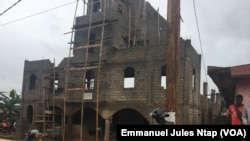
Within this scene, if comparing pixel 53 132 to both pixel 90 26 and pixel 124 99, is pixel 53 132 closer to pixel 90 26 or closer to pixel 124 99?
pixel 124 99

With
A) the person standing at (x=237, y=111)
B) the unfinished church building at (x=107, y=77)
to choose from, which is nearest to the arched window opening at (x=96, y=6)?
the unfinished church building at (x=107, y=77)

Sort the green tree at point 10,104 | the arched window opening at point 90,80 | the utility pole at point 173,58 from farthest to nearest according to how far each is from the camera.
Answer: the green tree at point 10,104, the arched window opening at point 90,80, the utility pole at point 173,58

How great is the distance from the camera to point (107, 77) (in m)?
23.6

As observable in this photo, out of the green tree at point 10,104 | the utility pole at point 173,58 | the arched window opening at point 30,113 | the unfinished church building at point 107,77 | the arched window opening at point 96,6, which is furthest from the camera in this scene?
Result: the green tree at point 10,104

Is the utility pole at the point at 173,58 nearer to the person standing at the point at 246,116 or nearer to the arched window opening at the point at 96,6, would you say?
the person standing at the point at 246,116

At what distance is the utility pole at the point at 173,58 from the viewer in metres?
6.57

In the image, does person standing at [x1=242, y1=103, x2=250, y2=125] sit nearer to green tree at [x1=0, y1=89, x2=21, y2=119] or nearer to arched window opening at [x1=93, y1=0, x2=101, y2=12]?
arched window opening at [x1=93, y1=0, x2=101, y2=12]

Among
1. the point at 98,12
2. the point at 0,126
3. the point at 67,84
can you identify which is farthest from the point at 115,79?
the point at 0,126

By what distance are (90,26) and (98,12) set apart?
5.08 feet

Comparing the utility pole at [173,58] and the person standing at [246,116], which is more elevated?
the utility pole at [173,58]

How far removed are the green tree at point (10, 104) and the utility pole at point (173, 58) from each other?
28966 mm

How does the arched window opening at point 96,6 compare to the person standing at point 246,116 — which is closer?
the person standing at point 246,116

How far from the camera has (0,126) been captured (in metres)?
29.5

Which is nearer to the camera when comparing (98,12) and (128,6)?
(98,12)
